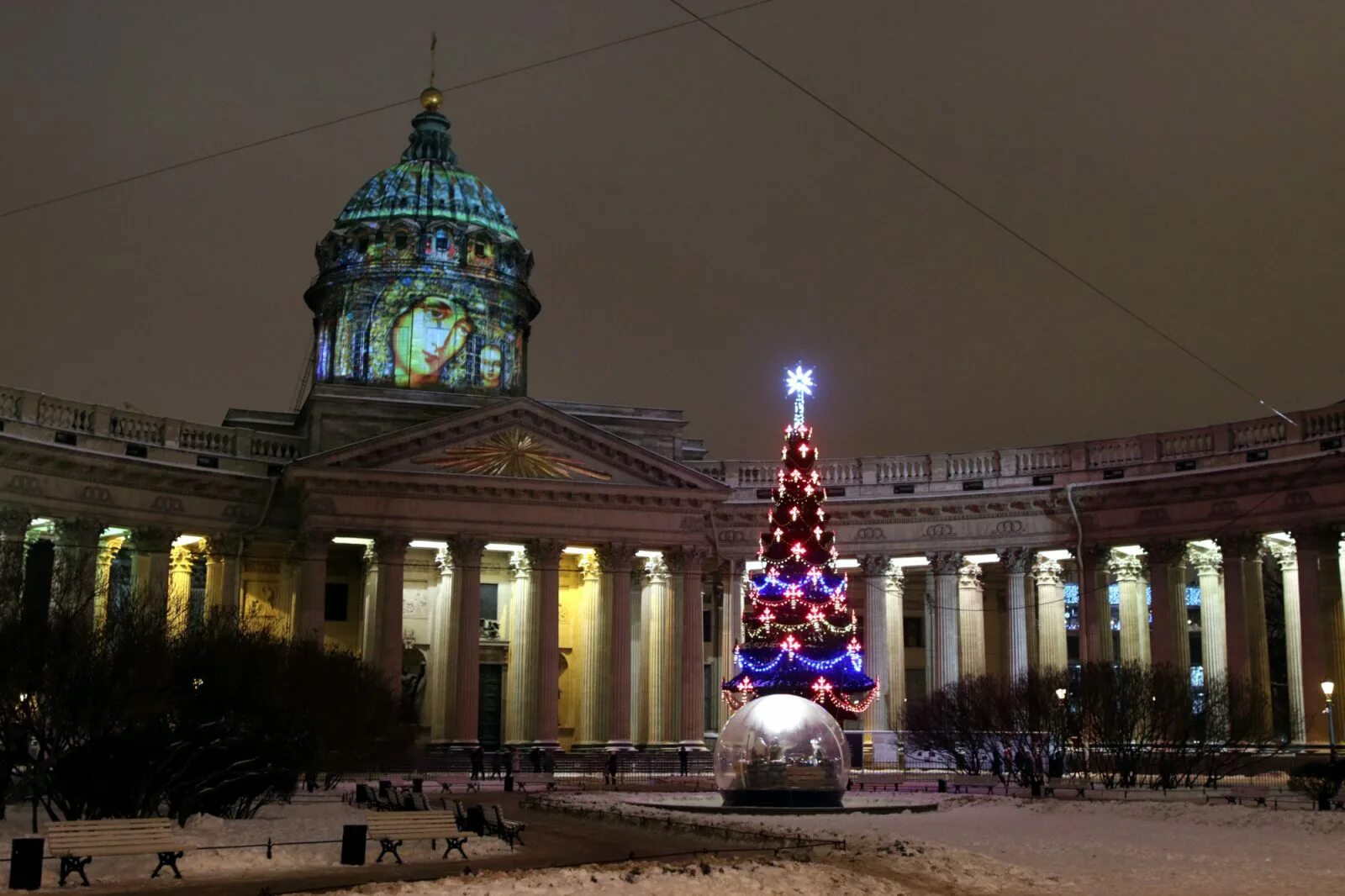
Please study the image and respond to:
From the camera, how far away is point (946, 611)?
64688mm

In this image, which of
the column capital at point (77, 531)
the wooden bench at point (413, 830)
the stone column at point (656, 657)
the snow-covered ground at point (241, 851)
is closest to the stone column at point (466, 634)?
the stone column at point (656, 657)

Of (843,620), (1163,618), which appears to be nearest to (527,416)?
(843,620)

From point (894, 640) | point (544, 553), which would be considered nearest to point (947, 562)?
point (894, 640)

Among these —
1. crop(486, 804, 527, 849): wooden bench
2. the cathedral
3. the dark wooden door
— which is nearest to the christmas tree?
the cathedral

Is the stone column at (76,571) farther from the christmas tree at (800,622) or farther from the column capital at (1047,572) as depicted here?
the column capital at (1047,572)

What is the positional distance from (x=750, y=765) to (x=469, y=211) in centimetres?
5166

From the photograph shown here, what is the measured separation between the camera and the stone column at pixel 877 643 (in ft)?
212

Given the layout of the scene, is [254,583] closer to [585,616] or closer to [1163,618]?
[585,616]

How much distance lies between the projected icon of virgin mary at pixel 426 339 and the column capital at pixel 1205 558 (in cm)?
3374

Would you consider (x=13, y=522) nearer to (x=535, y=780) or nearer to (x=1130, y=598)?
(x=535, y=780)

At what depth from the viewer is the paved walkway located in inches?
848

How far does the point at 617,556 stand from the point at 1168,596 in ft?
67.1

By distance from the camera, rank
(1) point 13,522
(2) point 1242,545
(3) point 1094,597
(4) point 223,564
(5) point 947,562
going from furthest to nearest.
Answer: (5) point 947,562 → (3) point 1094,597 → (4) point 223,564 → (2) point 1242,545 → (1) point 13,522

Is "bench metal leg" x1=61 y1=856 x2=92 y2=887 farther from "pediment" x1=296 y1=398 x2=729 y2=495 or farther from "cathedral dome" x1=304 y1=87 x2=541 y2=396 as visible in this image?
"cathedral dome" x1=304 y1=87 x2=541 y2=396
